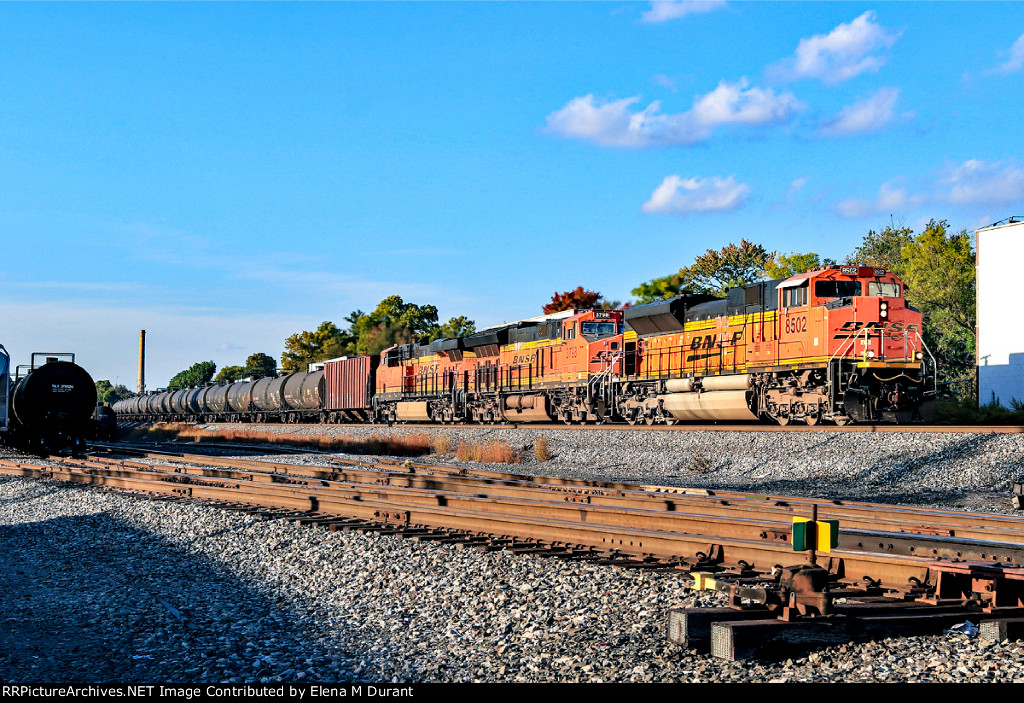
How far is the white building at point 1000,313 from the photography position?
2967 cm

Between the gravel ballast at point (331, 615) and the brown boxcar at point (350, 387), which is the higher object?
the brown boxcar at point (350, 387)

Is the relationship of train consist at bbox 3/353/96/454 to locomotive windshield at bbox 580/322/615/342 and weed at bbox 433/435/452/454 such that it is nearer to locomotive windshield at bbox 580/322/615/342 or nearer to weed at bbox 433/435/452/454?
weed at bbox 433/435/452/454

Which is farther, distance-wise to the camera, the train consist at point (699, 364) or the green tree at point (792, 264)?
the green tree at point (792, 264)

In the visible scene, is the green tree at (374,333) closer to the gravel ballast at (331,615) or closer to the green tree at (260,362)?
the green tree at (260,362)

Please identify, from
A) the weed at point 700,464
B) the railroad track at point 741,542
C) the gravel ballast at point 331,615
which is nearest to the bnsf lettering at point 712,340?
the weed at point 700,464

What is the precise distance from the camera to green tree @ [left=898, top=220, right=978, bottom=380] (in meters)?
37.1

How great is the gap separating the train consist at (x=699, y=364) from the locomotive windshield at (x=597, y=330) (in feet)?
0.11

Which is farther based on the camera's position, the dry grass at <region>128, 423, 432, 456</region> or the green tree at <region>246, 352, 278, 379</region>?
the green tree at <region>246, 352, 278, 379</region>

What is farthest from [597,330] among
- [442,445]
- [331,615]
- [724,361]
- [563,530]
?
[331,615]

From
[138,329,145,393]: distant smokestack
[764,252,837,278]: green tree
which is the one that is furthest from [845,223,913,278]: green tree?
[138,329,145,393]: distant smokestack

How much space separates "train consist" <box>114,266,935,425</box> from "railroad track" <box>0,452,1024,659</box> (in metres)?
8.15

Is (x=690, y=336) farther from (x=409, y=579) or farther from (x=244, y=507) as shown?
(x=409, y=579)
